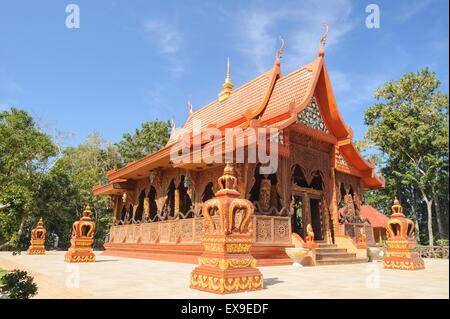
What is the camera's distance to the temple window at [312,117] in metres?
10.5

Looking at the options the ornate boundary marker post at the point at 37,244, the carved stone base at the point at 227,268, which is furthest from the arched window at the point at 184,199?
the carved stone base at the point at 227,268

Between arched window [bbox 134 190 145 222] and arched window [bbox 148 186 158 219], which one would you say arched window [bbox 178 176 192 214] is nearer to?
arched window [bbox 148 186 158 219]

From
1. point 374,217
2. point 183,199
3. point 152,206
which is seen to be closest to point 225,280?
point 183,199

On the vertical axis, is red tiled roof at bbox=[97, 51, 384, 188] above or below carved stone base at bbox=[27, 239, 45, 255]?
above

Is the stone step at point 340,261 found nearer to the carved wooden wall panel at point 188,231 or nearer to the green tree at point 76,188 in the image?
the carved wooden wall panel at point 188,231

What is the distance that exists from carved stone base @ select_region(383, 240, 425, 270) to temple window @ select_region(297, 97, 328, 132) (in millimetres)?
4089

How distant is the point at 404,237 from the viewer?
819cm

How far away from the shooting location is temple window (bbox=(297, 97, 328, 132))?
412 inches

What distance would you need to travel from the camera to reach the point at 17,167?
1395 centimetres

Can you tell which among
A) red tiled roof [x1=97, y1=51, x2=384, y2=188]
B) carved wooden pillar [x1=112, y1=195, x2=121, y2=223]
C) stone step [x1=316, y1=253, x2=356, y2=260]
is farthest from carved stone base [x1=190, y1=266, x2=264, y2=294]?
carved wooden pillar [x1=112, y1=195, x2=121, y2=223]
